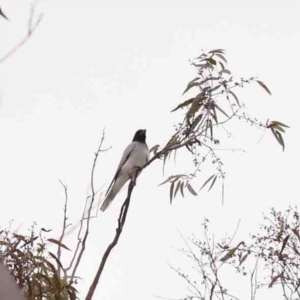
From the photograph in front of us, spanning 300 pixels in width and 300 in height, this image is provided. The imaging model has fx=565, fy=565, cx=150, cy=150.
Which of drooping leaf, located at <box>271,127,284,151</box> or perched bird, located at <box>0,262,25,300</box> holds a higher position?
drooping leaf, located at <box>271,127,284,151</box>

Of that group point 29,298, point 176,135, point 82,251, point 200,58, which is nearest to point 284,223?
point 200,58

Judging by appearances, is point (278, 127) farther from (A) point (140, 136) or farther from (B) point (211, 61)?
(A) point (140, 136)

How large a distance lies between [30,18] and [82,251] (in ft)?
2.39

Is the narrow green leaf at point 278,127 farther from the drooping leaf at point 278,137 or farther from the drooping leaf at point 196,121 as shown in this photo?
the drooping leaf at point 196,121

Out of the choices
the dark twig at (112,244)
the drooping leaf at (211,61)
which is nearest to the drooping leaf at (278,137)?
the drooping leaf at (211,61)

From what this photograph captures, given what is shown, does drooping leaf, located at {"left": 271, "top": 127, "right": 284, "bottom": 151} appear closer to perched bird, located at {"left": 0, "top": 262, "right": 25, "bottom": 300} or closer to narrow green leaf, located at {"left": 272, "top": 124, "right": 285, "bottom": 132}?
narrow green leaf, located at {"left": 272, "top": 124, "right": 285, "bottom": 132}

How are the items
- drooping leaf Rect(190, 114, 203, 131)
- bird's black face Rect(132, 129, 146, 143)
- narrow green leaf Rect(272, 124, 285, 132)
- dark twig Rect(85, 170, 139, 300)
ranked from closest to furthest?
1. dark twig Rect(85, 170, 139, 300)
2. drooping leaf Rect(190, 114, 203, 131)
3. narrow green leaf Rect(272, 124, 285, 132)
4. bird's black face Rect(132, 129, 146, 143)

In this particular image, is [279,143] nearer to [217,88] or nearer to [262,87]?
[262,87]

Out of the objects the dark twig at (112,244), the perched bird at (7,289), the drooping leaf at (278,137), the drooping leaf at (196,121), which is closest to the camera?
the perched bird at (7,289)

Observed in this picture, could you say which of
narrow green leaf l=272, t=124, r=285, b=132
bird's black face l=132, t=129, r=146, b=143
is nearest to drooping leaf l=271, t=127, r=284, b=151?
narrow green leaf l=272, t=124, r=285, b=132

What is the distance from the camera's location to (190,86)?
2.29 meters

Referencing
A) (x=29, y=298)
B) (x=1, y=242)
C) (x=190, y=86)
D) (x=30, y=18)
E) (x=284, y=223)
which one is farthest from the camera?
(x=284, y=223)

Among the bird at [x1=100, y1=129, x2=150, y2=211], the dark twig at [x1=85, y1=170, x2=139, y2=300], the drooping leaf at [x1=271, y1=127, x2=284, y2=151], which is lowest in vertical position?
the dark twig at [x1=85, y1=170, x2=139, y2=300]

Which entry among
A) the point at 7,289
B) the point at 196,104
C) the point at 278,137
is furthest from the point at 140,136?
the point at 7,289
